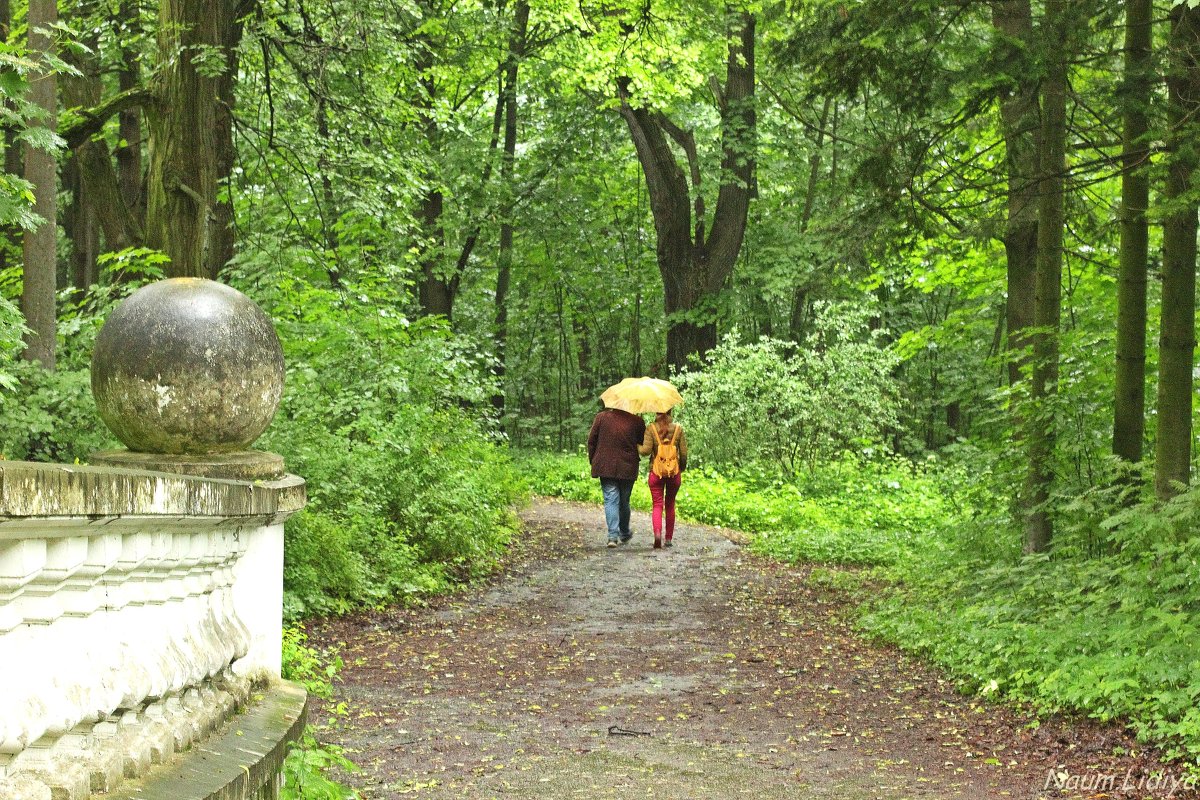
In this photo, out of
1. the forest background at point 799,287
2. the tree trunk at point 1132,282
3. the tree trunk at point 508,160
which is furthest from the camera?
the tree trunk at point 508,160

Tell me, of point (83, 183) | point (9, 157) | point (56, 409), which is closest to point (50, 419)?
point (56, 409)

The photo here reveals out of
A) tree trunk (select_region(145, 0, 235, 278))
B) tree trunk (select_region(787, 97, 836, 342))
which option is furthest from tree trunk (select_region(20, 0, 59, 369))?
tree trunk (select_region(787, 97, 836, 342))

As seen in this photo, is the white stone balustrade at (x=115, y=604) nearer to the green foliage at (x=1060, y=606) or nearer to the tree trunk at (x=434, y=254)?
the green foliage at (x=1060, y=606)

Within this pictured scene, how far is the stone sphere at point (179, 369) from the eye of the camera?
Answer: 437cm

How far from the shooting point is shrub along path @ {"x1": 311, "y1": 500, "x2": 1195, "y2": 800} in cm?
583

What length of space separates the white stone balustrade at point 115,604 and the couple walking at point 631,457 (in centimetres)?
1119

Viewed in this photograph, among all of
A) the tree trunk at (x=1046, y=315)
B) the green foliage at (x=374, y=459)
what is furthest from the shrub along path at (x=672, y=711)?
the tree trunk at (x=1046, y=315)

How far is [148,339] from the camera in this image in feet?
14.3

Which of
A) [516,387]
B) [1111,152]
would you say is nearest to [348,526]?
[1111,152]

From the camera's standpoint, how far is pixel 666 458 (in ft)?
50.5

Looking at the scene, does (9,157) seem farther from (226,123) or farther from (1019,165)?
(1019,165)

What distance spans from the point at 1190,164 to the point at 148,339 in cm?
683

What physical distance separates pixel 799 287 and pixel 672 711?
8809 mm

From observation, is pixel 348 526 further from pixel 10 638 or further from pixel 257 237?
pixel 10 638
